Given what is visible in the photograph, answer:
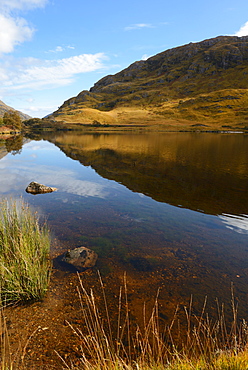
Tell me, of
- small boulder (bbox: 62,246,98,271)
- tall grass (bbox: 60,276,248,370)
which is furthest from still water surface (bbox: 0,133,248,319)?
tall grass (bbox: 60,276,248,370)

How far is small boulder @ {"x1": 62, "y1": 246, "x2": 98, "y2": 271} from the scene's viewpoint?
9.66 m

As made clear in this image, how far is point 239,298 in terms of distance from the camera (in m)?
8.07

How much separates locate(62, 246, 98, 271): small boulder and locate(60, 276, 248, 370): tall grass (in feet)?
5.71

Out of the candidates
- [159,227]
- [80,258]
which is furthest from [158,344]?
[159,227]

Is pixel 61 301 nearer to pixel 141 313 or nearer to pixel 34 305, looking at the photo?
pixel 34 305

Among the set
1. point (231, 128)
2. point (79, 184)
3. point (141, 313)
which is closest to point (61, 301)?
point (141, 313)

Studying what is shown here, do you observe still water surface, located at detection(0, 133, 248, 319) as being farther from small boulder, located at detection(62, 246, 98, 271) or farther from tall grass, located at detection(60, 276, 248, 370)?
tall grass, located at detection(60, 276, 248, 370)

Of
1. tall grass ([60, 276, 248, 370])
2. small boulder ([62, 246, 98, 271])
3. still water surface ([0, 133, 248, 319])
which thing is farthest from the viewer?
small boulder ([62, 246, 98, 271])

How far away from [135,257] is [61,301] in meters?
4.30

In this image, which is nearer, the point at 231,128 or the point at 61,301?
the point at 61,301

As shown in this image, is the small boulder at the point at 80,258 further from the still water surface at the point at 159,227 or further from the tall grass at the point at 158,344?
the tall grass at the point at 158,344

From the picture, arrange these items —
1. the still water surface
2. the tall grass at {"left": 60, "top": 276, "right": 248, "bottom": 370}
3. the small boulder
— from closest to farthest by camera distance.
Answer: the tall grass at {"left": 60, "top": 276, "right": 248, "bottom": 370}, the still water surface, the small boulder

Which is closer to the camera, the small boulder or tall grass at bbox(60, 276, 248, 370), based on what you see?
tall grass at bbox(60, 276, 248, 370)

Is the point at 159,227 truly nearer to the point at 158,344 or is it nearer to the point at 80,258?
the point at 80,258
